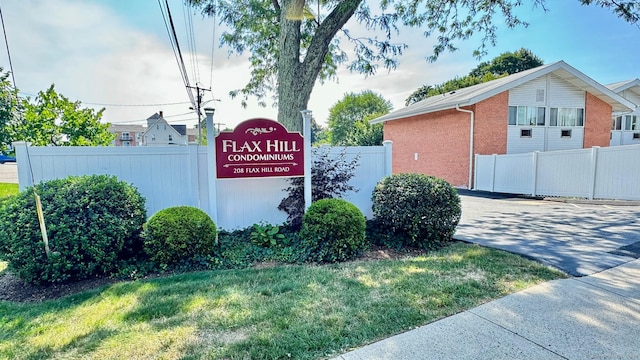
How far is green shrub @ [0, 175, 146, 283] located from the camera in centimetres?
376

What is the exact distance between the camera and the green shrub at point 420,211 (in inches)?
212

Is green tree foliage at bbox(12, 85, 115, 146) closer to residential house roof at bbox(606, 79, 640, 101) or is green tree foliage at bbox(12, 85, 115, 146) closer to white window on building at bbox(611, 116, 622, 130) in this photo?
residential house roof at bbox(606, 79, 640, 101)

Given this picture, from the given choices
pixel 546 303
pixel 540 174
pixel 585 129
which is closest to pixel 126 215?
pixel 546 303

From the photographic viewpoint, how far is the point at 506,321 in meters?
2.93

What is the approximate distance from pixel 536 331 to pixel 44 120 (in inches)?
355

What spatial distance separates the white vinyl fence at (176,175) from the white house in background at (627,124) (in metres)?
20.4

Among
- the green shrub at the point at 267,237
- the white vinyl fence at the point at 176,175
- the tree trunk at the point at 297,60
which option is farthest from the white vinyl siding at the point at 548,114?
the green shrub at the point at 267,237

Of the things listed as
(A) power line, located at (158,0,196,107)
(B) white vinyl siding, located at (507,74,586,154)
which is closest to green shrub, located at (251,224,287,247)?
(A) power line, located at (158,0,196,107)

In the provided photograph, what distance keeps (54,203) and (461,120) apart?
48.1 ft

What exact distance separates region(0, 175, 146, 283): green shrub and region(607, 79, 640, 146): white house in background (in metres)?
24.6

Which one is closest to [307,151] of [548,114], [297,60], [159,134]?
[297,60]

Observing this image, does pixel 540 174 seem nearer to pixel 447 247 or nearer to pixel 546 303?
pixel 447 247

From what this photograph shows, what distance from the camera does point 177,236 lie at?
4441mm

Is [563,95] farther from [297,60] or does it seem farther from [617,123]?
[297,60]
